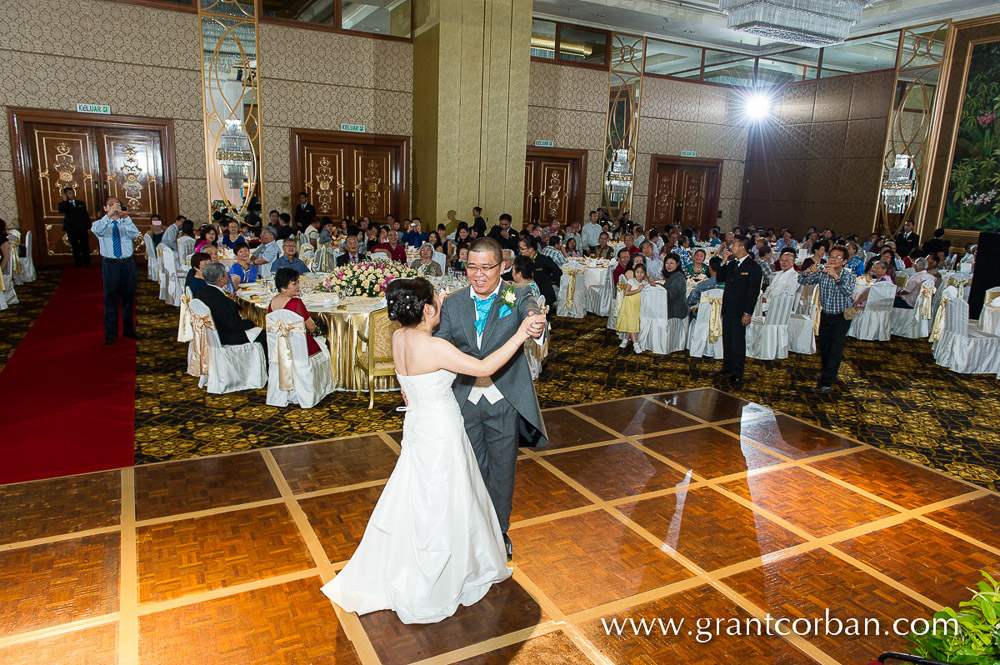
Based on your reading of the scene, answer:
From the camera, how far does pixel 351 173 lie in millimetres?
13273

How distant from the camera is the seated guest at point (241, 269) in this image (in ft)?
23.2

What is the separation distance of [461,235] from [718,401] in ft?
18.7

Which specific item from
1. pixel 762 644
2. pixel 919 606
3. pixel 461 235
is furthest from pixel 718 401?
pixel 461 235

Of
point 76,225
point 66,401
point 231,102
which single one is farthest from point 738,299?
point 76,225

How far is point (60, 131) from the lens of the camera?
37.7ft

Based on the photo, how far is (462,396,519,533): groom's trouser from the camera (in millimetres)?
2996

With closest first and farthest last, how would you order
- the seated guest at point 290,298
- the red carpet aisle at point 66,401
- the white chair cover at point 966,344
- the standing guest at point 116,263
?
the red carpet aisle at point 66,401 < the seated guest at point 290,298 < the standing guest at point 116,263 < the white chair cover at point 966,344

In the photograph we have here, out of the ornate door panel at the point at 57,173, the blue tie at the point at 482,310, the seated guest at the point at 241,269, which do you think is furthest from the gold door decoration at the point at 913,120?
the ornate door panel at the point at 57,173

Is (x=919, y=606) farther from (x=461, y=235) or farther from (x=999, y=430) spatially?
(x=461, y=235)

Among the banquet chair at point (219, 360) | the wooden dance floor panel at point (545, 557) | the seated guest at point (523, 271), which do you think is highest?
the seated guest at point (523, 271)

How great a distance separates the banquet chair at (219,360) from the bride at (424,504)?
3.47m

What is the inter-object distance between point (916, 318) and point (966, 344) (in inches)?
67.5

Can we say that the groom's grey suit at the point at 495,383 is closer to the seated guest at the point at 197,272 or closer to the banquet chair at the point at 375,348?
the banquet chair at the point at 375,348

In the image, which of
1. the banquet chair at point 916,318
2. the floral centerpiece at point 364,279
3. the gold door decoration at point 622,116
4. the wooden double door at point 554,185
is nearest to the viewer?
the floral centerpiece at point 364,279
